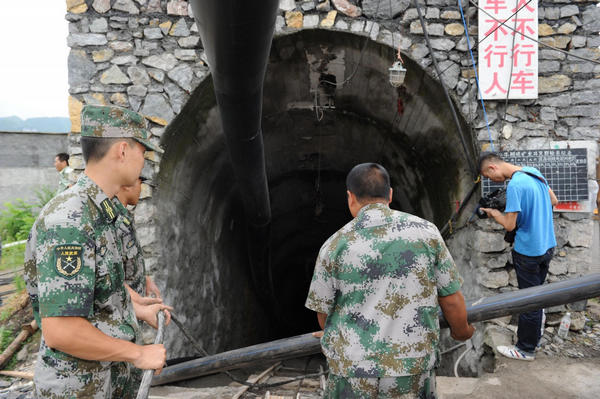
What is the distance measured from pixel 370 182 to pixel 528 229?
6.91ft

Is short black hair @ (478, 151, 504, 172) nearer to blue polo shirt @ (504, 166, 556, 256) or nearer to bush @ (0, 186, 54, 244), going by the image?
blue polo shirt @ (504, 166, 556, 256)

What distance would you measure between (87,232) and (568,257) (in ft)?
15.4

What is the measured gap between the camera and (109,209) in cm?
174

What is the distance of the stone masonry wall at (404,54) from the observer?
4.13 meters

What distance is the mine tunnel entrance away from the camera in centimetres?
441

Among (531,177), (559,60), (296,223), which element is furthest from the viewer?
(296,223)

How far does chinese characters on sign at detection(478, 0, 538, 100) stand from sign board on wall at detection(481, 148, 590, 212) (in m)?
0.68

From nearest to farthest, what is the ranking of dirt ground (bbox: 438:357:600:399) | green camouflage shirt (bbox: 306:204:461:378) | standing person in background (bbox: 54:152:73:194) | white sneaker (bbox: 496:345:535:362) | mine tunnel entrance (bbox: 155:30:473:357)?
green camouflage shirt (bbox: 306:204:461:378)
dirt ground (bbox: 438:357:600:399)
white sneaker (bbox: 496:345:535:362)
mine tunnel entrance (bbox: 155:30:473:357)
standing person in background (bbox: 54:152:73:194)

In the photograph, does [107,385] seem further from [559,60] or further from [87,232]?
[559,60]

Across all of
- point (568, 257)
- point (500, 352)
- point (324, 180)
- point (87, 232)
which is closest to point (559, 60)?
point (568, 257)

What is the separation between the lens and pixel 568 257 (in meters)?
4.19

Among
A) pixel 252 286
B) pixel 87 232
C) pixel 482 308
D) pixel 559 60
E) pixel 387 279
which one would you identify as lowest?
pixel 252 286

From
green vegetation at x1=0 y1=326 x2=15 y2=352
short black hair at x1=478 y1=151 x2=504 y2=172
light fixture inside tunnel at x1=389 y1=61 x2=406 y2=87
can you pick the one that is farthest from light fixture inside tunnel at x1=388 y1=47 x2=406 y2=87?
green vegetation at x1=0 y1=326 x2=15 y2=352

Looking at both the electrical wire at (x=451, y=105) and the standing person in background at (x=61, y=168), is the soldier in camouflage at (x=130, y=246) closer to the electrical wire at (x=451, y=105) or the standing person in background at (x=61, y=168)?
the electrical wire at (x=451, y=105)
